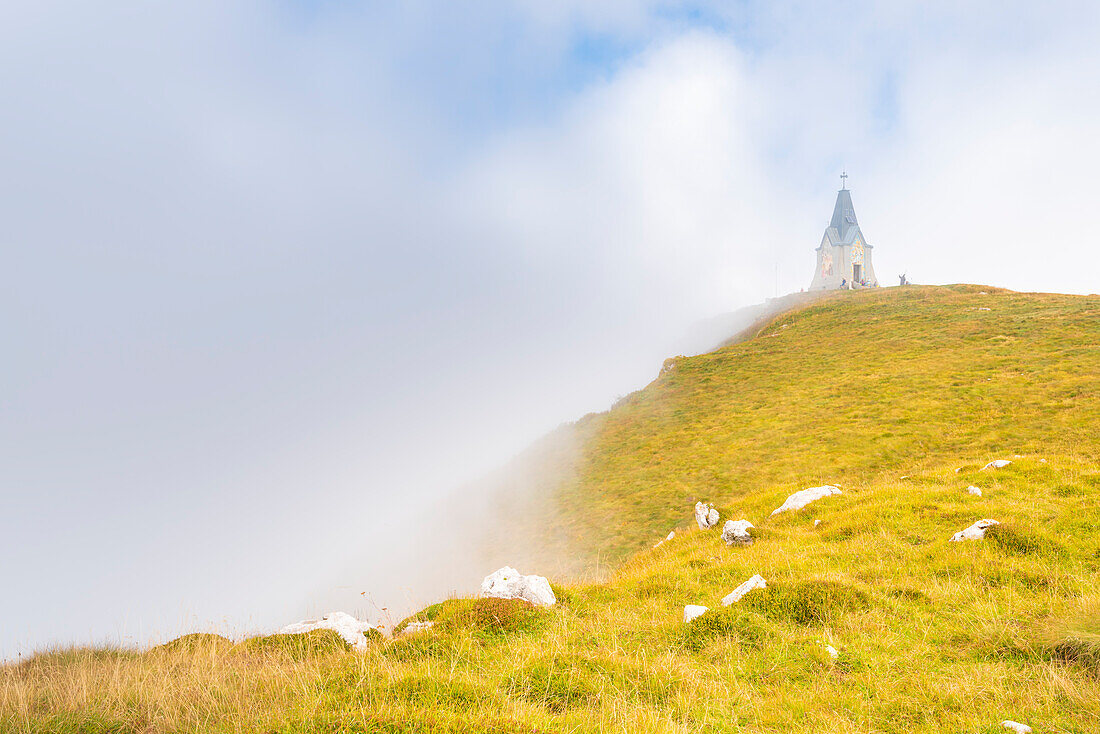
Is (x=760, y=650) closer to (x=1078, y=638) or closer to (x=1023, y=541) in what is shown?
(x=1078, y=638)

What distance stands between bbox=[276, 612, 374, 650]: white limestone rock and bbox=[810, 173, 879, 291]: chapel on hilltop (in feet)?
490

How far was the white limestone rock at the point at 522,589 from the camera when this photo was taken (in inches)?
402

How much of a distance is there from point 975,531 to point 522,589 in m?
10.7

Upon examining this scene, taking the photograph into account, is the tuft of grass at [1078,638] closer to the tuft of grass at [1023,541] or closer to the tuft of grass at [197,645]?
the tuft of grass at [1023,541]

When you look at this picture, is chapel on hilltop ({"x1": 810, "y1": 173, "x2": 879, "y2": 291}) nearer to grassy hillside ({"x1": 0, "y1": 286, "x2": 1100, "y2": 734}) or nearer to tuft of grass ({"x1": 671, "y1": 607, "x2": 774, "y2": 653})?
grassy hillside ({"x1": 0, "y1": 286, "x2": 1100, "y2": 734})

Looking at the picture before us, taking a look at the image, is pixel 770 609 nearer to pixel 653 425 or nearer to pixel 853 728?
pixel 853 728

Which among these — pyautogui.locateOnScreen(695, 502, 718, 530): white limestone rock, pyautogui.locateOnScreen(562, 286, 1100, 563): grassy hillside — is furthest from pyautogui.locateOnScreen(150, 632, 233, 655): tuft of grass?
pyautogui.locateOnScreen(562, 286, 1100, 563): grassy hillside

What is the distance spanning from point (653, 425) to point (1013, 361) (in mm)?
25707

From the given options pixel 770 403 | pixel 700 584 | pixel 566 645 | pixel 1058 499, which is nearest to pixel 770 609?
pixel 700 584

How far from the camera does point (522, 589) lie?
10.3 m

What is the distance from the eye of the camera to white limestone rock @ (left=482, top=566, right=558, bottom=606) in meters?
10.2

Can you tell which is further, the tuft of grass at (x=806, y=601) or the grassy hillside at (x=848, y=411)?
the grassy hillside at (x=848, y=411)

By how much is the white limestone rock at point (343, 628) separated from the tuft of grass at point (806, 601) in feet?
23.9

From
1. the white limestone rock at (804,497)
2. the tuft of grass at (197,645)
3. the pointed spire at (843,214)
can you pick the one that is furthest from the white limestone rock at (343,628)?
the pointed spire at (843,214)
